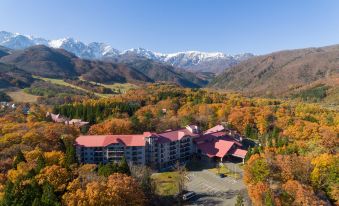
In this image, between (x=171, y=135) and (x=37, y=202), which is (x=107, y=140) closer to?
(x=171, y=135)

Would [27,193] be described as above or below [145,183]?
above

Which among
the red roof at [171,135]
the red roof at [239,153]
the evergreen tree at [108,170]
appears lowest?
A: the red roof at [239,153]

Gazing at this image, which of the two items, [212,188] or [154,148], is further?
[154,148]

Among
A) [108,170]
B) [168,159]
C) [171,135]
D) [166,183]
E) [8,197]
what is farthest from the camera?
[171,135]

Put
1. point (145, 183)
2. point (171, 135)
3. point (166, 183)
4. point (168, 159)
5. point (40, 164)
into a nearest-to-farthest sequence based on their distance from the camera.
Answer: point (40, 164), point (145, 183), point (166, 183), point (168, 159), point (171, 135)

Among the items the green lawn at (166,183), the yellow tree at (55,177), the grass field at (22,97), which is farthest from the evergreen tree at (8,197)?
the grass field at (22,97)

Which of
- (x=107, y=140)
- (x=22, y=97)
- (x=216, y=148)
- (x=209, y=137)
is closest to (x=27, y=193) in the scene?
(x=107, y=140)

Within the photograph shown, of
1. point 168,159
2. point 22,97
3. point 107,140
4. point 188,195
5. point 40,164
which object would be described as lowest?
point 188,195

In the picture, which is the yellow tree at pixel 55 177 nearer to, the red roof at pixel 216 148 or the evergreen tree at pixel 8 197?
the evergreen tree at pixel 8 197
